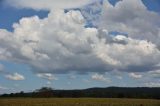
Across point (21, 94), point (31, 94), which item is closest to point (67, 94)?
point (31, 94)

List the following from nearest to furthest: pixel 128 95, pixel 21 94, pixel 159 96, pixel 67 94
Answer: pixel 159 96 → pixel 128 95 → pixel 67 94 → pixel 21 94

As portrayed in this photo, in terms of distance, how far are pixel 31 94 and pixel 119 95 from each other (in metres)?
45.0

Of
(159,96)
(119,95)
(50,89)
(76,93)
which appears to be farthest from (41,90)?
(159,96)

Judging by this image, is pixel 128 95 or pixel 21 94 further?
pixel 21 94

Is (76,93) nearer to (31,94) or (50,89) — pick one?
(50,89)

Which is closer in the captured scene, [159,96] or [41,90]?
[159,96]

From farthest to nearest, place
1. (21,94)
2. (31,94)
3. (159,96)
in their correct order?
A: (21,94) < (31,94) < (159,96)

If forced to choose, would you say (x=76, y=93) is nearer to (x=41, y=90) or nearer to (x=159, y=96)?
(x=41, y=90)

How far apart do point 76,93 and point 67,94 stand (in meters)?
3.90

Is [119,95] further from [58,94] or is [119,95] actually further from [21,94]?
[21,94]

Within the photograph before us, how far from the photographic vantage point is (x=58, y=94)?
152375mm

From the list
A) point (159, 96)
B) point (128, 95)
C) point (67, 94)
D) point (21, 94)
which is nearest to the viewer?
point (159, 96)

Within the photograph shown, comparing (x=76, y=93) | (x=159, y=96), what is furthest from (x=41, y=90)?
(x=159, y=96)

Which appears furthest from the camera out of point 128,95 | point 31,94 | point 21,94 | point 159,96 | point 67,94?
point 21,94
